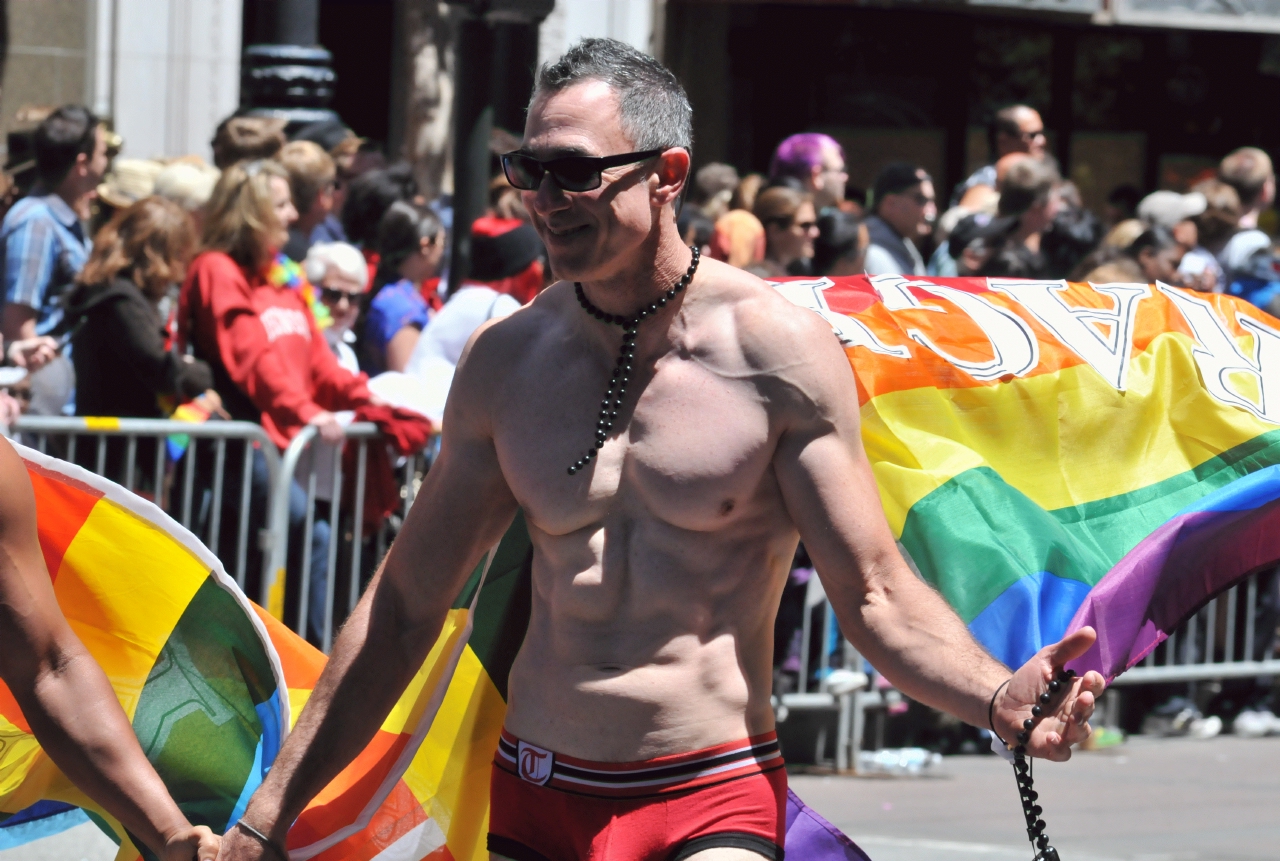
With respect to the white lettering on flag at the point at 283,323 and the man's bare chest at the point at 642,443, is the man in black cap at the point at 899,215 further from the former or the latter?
the man's bare chest at the point at 642,443

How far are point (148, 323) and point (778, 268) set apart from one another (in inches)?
96.4

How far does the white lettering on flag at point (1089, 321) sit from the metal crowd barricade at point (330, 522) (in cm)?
305

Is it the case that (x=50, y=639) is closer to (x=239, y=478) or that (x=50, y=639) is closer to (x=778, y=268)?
(x=239, y=478)

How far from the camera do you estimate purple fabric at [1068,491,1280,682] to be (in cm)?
385

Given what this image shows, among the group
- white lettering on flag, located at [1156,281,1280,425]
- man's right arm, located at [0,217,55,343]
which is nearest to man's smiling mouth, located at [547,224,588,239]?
white lettering on flag, located at [1156,281,1280,425]

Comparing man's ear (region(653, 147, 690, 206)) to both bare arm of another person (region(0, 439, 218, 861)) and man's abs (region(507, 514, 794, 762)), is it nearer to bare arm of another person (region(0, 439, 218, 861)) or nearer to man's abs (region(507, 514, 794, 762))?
man's abs (region(507, 514, 794, 762))

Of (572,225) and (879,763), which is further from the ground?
(572,225)

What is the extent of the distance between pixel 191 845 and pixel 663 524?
39.3 inches

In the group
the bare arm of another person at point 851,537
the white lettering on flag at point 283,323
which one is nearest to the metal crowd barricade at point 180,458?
the white lettering on flag at point 283,323

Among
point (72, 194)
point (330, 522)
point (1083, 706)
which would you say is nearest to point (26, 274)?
point (72, 194)

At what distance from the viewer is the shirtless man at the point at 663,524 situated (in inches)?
124

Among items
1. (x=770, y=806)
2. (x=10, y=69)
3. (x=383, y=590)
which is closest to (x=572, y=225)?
(x=383, y=590)

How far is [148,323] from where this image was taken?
6.71 metres

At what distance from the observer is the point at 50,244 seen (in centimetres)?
713
